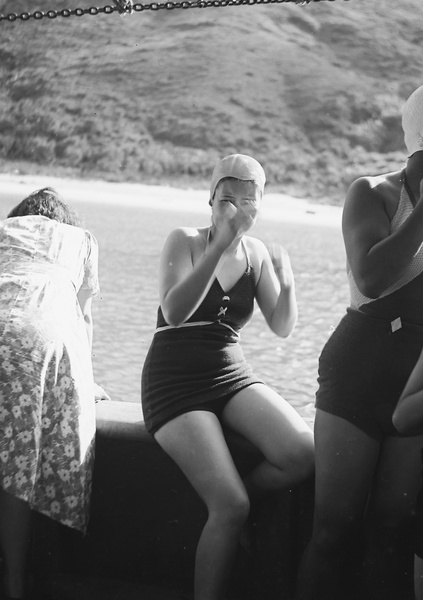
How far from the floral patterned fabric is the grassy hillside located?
3776 centimetres

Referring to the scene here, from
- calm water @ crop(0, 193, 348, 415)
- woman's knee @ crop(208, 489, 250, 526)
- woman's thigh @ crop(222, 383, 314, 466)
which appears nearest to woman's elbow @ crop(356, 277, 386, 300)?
woman's thigh @ crop(222, 383, 314, 466)

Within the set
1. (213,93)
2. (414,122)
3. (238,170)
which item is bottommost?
(213,93)

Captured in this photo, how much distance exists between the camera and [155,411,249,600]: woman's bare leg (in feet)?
5.12

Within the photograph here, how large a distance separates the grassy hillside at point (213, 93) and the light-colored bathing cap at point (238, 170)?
3776 cm

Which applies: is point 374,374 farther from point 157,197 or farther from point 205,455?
point 157,197

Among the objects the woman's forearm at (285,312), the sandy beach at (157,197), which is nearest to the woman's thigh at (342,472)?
the woman's forearm at (285,312)

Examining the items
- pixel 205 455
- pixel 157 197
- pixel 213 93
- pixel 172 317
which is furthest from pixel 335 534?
pixel 213 93

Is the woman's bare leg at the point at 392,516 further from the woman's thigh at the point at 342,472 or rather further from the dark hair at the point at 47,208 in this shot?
the dark hair at the point at 47,208

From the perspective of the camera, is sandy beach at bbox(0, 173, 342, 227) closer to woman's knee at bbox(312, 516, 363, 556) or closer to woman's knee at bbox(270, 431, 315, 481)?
woman's knee at bbox(270, 431, 315, 481)

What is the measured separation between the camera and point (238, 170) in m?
1.78

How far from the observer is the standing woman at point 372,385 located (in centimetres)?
145

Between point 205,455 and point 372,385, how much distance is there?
359 mm

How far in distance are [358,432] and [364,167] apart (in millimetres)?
39050

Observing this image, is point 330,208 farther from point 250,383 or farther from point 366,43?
point 250,383
